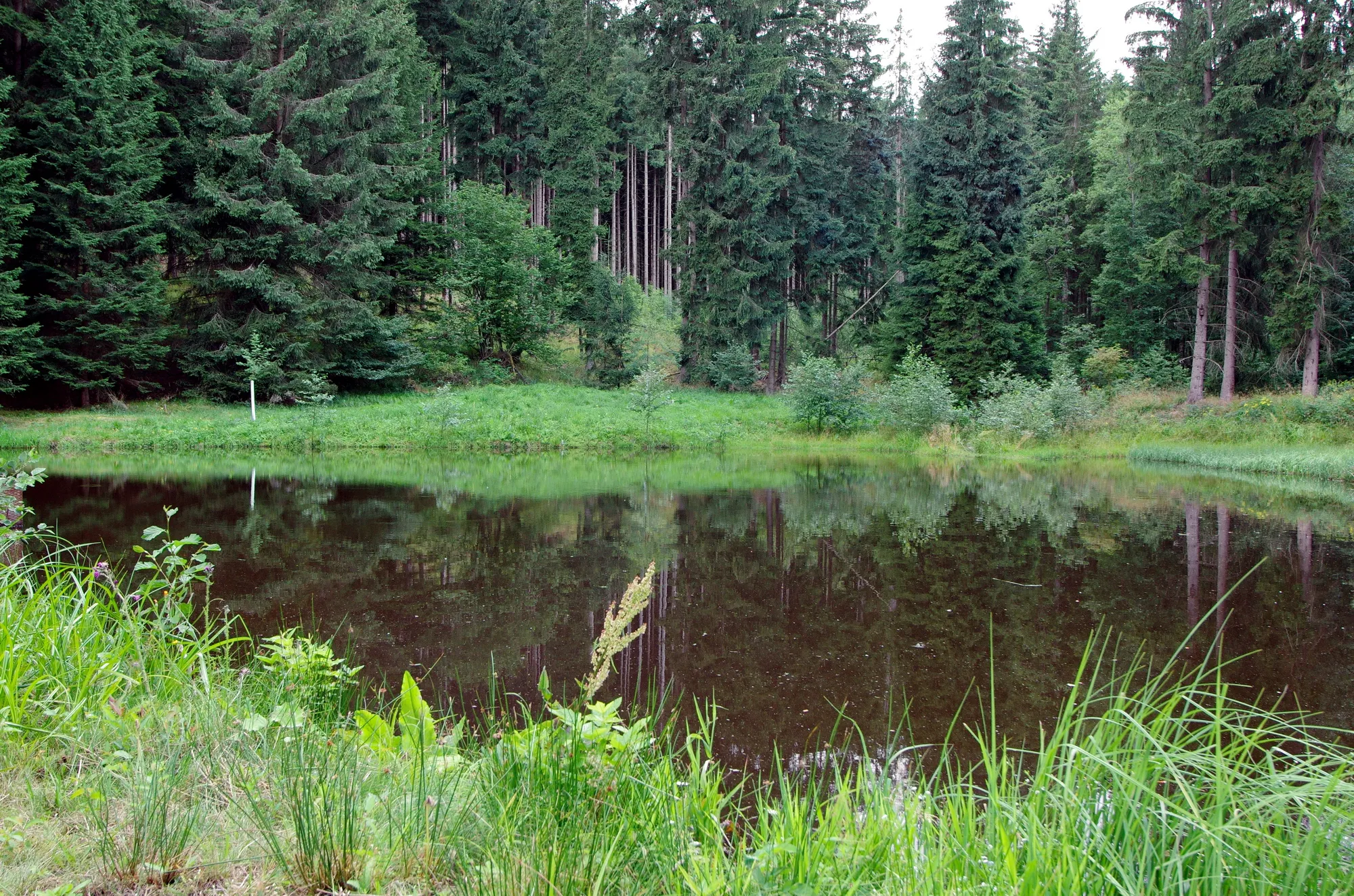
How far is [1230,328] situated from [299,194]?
2652 cm

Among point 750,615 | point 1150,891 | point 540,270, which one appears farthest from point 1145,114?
point 1150,891

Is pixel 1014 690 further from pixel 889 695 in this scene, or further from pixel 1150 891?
pixel 1150 891

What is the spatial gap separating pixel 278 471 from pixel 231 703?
44.5 ft

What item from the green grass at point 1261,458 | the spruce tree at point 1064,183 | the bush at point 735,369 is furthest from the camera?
the spruce tree at point 1064,183

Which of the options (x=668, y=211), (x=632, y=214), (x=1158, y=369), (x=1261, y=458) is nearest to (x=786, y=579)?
(x=1261, y=458)

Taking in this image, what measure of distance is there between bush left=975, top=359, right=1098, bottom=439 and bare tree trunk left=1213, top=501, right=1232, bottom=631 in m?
9.62

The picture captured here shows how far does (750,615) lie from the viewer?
553cm

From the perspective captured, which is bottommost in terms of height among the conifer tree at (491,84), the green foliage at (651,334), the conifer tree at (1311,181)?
the green foliage at (651,334)

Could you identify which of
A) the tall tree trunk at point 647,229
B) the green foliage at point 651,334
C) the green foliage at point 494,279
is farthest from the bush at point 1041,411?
the tall tree trunk at point 647,229

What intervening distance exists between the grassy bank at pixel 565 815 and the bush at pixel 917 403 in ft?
66.7

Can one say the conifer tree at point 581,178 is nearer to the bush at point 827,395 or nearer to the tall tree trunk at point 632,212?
the tall tree trunk at point 632,212

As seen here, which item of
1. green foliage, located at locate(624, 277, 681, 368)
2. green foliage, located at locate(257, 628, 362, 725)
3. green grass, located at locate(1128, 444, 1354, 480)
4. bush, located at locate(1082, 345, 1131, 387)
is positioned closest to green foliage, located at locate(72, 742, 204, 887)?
green foliage, located at locate(257, 628, 362, 725)

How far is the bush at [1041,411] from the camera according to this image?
21.0m

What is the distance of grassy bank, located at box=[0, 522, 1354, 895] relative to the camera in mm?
1571
